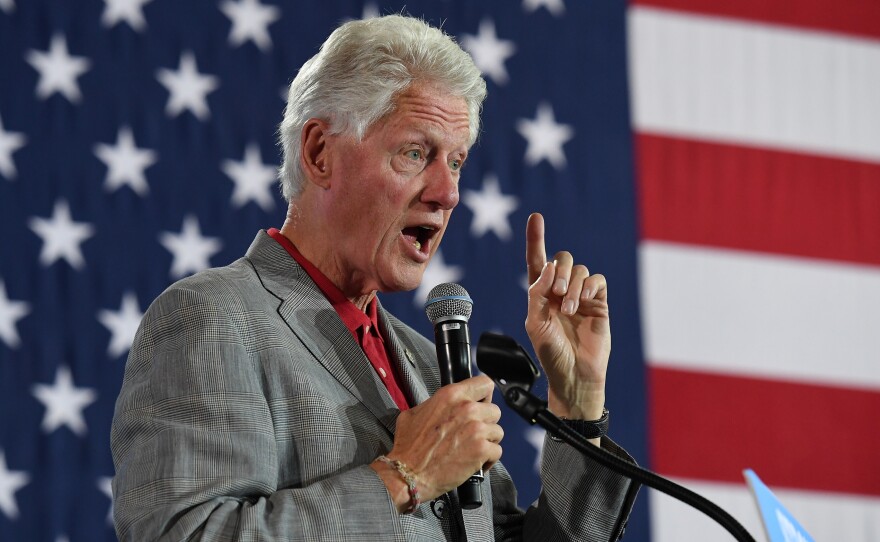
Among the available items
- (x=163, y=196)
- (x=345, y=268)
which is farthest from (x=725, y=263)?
(x=345, y=268)

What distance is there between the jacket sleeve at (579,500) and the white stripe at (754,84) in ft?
6.45

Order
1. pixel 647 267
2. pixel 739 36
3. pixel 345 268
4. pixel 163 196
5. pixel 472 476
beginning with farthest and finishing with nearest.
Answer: pixel 739 36, pixel 647 267, pixel 163 196, pixel 345 268, pixel 472 476

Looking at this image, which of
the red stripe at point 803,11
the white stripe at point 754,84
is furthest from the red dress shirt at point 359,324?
the red stripe at point 803,11

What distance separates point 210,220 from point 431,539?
1.71 m

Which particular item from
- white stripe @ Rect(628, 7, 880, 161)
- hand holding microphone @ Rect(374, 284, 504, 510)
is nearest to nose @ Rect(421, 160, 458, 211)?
hand holding microphone @ Rect(374, 284, 504, 510)

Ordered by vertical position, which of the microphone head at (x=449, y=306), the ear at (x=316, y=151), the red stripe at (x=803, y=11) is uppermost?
the red stripe at (x=803, y=11)

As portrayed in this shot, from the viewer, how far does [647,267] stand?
3.47 m

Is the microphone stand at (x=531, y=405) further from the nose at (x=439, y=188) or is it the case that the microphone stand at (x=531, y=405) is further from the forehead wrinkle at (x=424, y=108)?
the forehead wrinkle at (x=424, y=108)

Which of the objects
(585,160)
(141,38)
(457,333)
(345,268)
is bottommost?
(457,333)

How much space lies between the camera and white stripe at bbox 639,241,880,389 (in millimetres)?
3467

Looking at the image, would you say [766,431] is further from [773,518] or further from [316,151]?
[773,518]

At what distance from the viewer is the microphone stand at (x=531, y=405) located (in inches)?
49.6

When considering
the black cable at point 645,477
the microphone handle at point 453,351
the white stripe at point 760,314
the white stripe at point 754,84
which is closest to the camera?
the black cable at point 645,477

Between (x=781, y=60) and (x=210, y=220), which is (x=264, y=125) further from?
(x=781, y=60)
